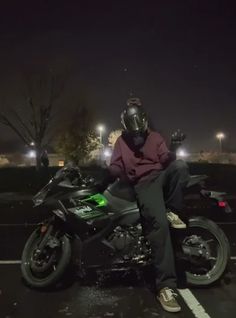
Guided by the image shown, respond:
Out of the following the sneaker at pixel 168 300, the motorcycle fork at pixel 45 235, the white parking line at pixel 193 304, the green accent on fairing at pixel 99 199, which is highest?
the green accent on fairing at pixel 99 199

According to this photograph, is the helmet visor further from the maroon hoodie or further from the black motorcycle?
the black motorcycle

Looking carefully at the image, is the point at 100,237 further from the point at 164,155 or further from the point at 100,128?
the point at 100,128

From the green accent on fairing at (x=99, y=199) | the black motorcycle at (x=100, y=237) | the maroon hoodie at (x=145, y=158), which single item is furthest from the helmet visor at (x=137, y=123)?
the green accent on fairing at (x=99, y=199)

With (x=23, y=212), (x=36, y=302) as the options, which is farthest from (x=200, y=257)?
(x=23, y=212)

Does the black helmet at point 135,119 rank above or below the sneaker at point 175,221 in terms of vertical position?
above

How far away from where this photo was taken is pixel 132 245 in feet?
18.2

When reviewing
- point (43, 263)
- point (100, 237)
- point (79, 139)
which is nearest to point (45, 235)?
point (43, 263)

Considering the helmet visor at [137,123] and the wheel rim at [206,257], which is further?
the wheel rim at [206,257]

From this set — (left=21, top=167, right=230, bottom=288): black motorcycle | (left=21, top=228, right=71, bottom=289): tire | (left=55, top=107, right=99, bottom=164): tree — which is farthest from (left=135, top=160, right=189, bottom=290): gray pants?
(left=55, top=107, right=99, bottom=164): tree

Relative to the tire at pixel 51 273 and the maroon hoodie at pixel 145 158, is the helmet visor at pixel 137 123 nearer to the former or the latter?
the maroon hoodie at pixel 145 158

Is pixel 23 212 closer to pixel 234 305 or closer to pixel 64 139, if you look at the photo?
pixel 234 305

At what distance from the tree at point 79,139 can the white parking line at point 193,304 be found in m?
45.2

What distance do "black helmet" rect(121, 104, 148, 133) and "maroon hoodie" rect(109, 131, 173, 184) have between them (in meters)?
0.16

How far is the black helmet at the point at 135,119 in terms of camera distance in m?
5.59
